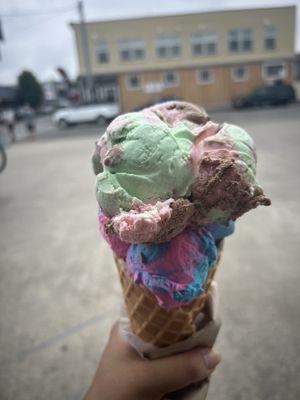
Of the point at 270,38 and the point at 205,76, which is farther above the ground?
the point at 270,38

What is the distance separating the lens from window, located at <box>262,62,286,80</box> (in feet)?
62.5

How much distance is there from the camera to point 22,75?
38.9m

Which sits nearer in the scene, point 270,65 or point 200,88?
point 200,88

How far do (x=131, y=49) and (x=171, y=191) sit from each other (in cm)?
1971

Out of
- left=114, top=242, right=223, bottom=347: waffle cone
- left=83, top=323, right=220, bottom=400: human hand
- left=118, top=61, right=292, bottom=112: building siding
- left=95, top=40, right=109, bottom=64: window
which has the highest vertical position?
left=95, top=40, right=109, bottom=64: window

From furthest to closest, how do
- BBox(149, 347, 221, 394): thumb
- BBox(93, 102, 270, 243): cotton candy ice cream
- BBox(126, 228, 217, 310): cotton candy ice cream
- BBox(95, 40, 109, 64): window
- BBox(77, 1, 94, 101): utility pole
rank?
BBox(95, 40, 109, 64): window
BBox(77, 1, 94, 101): utility pole
BBox(149, 347, 221, 394): thumb
BBox(126, 228, 217, 310): cotton candy ice cream
BBox(93, 102, 270, 243): cotton candy ice cream

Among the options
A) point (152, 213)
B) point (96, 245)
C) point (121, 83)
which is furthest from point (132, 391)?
point (121, 83)

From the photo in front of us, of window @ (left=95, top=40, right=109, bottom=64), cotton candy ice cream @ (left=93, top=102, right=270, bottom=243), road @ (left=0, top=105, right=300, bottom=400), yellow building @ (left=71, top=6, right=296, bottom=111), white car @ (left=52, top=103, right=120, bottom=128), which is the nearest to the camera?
cotton candy ice cream @ (left=93, top=102, right=270, bottom=243)

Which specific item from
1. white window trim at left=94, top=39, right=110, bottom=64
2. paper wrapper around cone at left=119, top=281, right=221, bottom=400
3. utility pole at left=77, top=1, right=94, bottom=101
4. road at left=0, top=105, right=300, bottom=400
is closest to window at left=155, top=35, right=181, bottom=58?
white window trim at left=94, top=39, right=110, bottom=64

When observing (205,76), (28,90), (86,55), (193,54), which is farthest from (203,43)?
(28,90)

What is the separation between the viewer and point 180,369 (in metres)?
1.10

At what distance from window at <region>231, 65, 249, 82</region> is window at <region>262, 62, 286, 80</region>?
1026 millimetres

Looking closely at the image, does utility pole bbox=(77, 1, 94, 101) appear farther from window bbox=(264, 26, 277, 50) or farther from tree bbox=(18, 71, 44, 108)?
tree bbox=(18, 71, 44, 108)

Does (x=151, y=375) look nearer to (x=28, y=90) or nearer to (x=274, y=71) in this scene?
(x=274, y=71)
